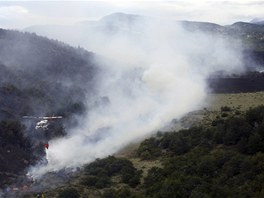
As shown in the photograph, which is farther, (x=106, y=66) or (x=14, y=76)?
(x=106, y=66)

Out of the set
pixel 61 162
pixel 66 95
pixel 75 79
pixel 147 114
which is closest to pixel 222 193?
pixel 61 162

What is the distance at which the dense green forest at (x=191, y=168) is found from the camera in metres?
43.2

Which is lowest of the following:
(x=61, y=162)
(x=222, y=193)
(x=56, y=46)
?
(x=61, y=162)

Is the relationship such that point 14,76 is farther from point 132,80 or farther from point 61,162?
point 61,162

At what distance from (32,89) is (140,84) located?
2655 centimetres

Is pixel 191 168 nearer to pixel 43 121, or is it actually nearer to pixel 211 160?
pixel 211 160

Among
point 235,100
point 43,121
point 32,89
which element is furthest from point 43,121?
point 235,100

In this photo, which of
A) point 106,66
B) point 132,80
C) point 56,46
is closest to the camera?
point 132,80

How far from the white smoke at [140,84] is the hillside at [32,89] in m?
2.90

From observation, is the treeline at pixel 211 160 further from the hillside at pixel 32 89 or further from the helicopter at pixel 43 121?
the hillside at pixel 32 89

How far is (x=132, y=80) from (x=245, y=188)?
230 feet

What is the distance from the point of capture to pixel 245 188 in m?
40.0

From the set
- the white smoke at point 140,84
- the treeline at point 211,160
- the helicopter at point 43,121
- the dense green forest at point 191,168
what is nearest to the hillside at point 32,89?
the helicopter at point 43,121

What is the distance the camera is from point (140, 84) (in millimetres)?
105125
